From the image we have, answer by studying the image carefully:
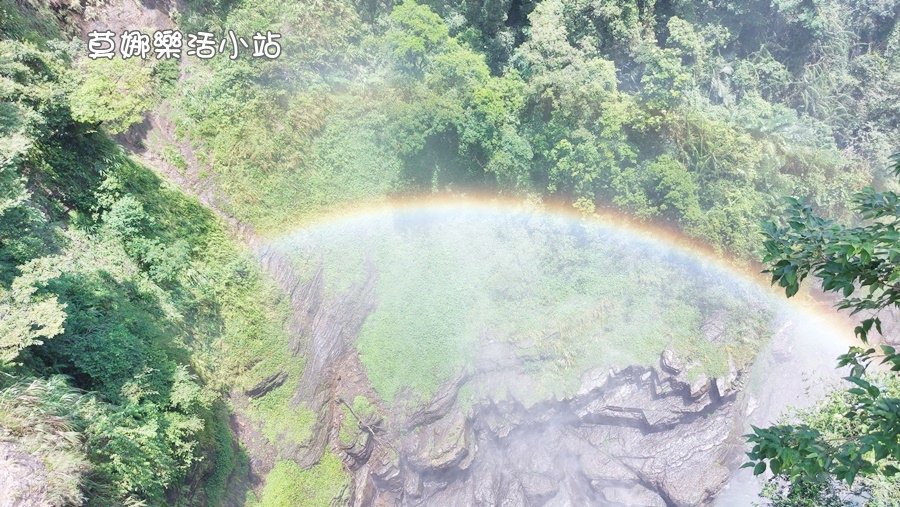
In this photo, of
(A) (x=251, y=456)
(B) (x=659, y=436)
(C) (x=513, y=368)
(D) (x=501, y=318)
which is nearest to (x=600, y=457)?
(B) (x=659, y=436)

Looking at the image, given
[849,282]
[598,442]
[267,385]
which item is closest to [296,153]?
[267,385]

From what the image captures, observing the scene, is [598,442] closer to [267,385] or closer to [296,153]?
[267,385]

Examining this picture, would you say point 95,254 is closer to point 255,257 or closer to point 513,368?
point 255,257

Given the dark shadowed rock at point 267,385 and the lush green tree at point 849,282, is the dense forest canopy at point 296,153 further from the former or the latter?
the lush green tree at point 849,282

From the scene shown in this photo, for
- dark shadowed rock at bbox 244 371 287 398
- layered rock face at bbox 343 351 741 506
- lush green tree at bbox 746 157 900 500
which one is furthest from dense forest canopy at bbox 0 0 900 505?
lush green tree at bbox 746 157 900 500

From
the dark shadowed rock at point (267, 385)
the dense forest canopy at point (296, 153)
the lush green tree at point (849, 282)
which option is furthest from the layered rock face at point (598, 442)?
the lush green tree at point (849, 282)

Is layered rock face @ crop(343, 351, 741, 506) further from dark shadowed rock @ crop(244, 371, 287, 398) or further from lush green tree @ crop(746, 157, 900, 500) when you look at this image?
lush green tree @ crop(746, 157, 900, 500)
